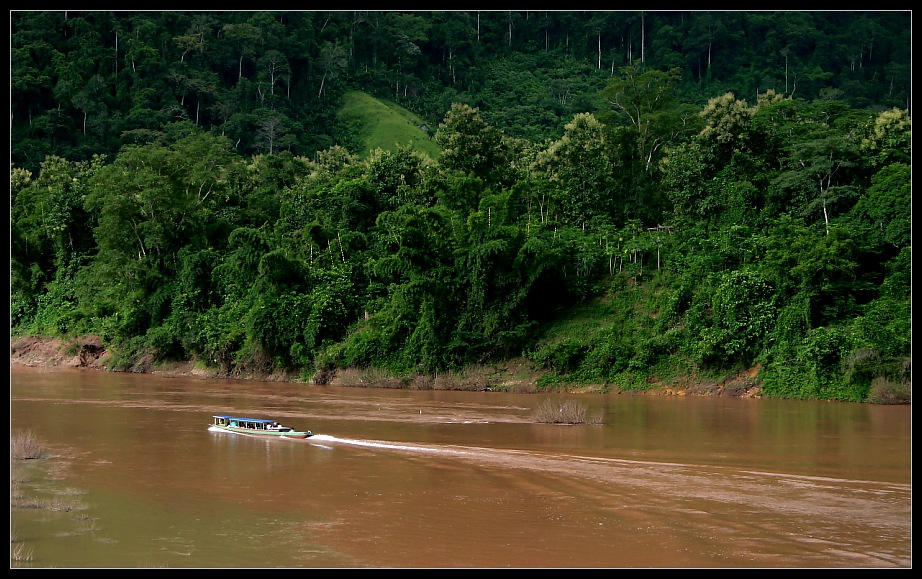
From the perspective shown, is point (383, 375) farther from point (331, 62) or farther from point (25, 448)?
point (331, 62)

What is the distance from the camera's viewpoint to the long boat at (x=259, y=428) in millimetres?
20062

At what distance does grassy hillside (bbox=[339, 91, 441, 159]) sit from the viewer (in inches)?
2630

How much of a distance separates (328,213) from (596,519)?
27414 millimetres

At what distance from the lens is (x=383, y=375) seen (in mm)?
31625

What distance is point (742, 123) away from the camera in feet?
110

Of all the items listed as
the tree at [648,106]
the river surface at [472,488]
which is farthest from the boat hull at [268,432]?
the tree at [648,106]

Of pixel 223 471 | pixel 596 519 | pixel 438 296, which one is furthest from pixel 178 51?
pixel 596 519

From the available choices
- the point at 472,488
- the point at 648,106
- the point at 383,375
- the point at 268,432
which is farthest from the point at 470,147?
the point at 472,488

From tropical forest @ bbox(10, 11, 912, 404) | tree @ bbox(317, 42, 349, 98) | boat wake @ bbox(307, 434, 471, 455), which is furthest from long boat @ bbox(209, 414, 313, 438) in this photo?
tree @ bbox(317, 42, 349, 98)

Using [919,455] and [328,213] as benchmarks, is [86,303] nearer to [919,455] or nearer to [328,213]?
[328,213]

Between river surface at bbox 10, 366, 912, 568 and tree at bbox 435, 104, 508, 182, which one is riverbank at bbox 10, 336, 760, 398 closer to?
river surface at bbox 10, 366, 912, 568

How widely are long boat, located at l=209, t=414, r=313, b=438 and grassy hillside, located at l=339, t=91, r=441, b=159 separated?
44.3 m

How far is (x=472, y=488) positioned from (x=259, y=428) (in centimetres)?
710

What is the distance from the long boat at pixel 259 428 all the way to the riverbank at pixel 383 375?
413 inches
